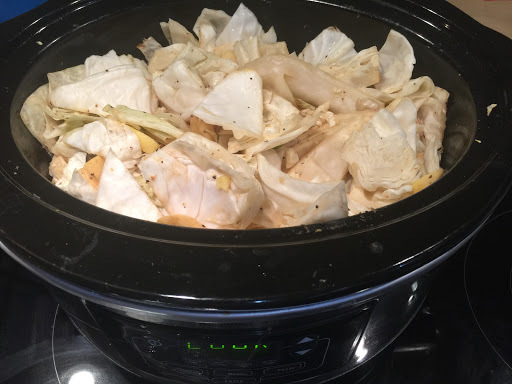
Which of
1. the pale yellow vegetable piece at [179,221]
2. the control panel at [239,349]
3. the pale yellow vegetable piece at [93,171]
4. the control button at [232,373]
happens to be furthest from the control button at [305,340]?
the pale yellow vegetable piece at [93,171]

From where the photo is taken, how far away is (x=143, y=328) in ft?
2.18

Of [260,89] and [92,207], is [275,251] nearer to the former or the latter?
[92,207]

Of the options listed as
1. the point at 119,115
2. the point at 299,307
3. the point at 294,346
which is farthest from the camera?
the point at 119,115

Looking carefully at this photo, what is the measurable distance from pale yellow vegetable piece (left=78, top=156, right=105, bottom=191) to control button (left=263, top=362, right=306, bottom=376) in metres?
0.40

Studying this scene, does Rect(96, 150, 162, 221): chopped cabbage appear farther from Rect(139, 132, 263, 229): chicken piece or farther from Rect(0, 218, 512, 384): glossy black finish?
Rect(0, 218, 512, 384): glossy black finish

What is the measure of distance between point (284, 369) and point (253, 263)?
0.84 feet

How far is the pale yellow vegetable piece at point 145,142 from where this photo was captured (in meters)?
0.87

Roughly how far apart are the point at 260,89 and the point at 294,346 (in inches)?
18.4

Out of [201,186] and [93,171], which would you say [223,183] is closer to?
[201,186]

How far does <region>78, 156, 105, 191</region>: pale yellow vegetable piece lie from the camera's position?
79 cm

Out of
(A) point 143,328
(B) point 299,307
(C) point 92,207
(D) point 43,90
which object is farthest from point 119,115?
(B) point 299,307

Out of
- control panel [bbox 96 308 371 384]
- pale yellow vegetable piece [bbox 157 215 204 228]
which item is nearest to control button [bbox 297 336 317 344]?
control panel [bbox 96 308 371 384]

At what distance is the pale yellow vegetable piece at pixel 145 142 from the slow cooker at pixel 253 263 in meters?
0.19

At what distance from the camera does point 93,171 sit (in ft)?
2.65
